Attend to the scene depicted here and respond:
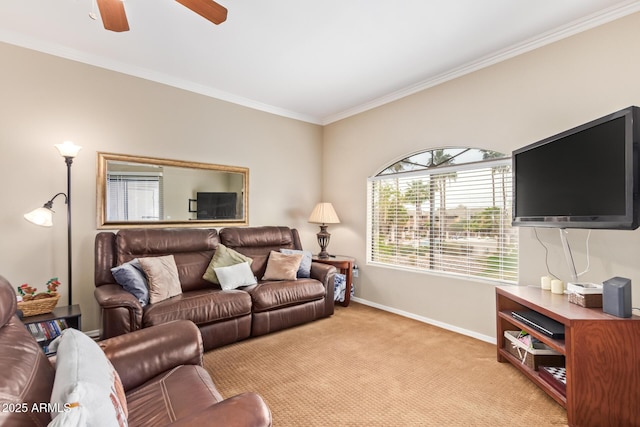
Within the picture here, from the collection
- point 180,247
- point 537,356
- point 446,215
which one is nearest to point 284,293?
point 180,247

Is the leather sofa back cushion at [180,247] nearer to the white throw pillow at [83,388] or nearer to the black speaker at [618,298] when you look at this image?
the white throw pillow at [83,388]

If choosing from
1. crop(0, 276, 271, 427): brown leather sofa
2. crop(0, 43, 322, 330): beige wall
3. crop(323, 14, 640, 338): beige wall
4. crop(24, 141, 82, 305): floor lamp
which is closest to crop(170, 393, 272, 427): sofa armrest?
crop(0, 276, 271, 427): brown leather sofa

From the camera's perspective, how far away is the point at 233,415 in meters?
0.97

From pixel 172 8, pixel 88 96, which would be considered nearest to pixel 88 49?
pixel 88 96

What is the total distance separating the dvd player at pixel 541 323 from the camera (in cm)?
192

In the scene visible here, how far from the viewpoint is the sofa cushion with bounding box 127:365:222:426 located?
47.1 inches

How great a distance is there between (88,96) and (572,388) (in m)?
4.47

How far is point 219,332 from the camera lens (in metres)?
2.74

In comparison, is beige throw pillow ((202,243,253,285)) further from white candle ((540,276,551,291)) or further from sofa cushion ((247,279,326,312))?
white candle ((540,276,551,291))

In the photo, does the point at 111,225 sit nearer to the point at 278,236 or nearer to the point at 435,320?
the point at 278,236

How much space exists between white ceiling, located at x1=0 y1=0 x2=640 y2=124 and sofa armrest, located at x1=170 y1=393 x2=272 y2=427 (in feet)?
8.06

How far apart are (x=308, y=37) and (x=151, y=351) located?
2578 millimetres

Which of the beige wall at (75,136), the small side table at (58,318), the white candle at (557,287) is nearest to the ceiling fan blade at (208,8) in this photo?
the beige wall at (75,136)

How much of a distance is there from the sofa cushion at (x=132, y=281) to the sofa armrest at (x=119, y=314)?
0.20m
